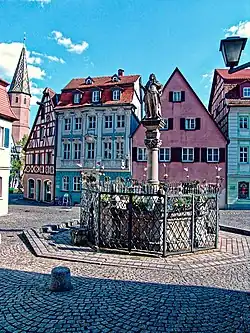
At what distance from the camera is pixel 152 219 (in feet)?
33.6

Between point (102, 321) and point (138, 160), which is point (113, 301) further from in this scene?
point (138, 160)

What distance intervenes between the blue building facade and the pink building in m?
1.83

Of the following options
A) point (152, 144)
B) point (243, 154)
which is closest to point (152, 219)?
point (152, 144)

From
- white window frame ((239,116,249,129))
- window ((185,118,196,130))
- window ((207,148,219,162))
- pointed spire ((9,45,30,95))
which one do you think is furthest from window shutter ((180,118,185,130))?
pointed spire ((9,45,30,95))

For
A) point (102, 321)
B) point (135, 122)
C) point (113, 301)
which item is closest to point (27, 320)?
point (102, 321)

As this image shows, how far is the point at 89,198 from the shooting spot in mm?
12062

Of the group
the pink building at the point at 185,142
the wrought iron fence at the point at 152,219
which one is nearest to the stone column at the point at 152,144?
the wrought iron fence at the point at 152,219

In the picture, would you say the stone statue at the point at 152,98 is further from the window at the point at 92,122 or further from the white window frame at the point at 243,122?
the window at the point at 92,122

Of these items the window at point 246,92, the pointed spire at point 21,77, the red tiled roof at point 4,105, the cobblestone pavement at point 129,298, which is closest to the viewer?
the cobblestone pavement at point 129,298

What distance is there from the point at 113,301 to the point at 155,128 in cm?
800

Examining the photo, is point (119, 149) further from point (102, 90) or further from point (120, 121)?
point (102, 90)

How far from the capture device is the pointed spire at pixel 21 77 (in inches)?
3211

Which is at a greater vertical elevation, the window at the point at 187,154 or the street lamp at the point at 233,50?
the window at the point at 187,154

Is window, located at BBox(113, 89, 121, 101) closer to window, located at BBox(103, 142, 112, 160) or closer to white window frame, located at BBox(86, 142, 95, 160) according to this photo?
window, located at BBox(103, 142, 112, 160)
